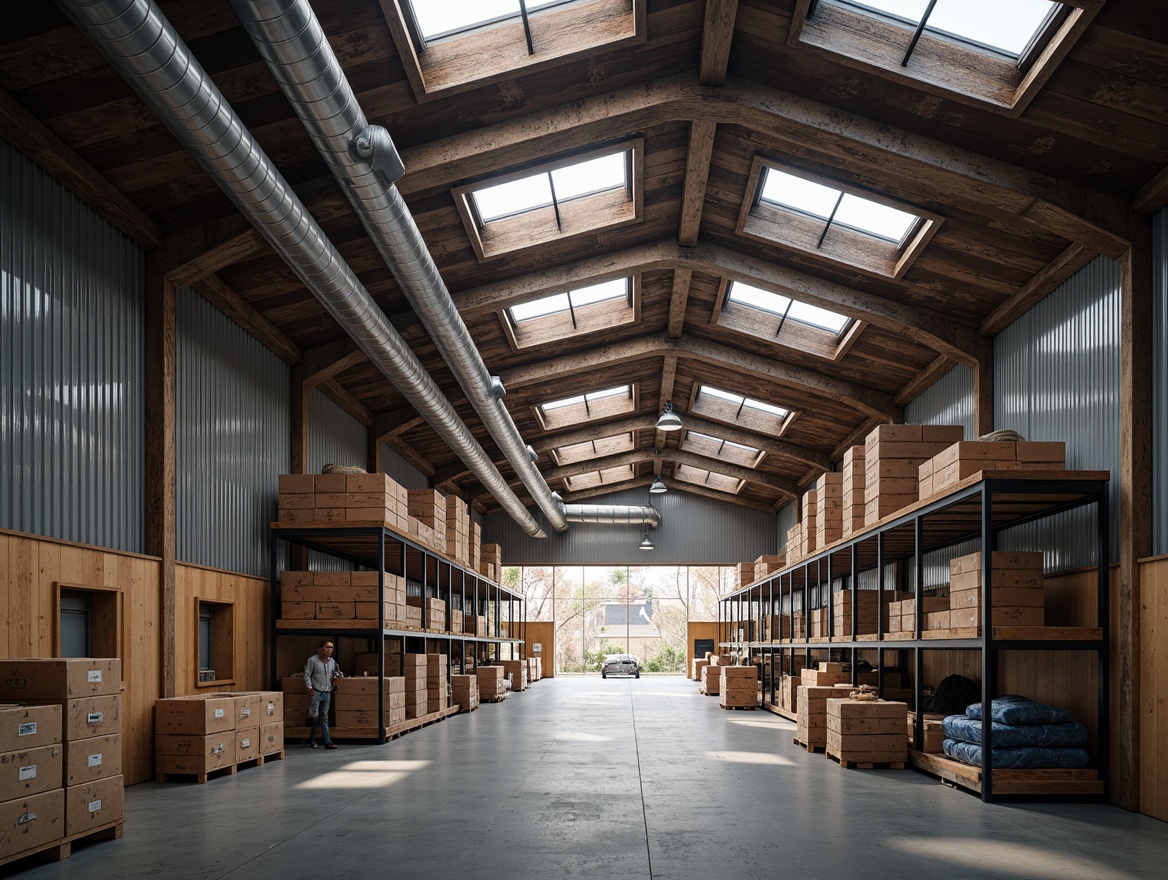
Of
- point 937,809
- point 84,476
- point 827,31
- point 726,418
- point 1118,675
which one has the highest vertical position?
point 827,31

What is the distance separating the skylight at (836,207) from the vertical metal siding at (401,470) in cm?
1197

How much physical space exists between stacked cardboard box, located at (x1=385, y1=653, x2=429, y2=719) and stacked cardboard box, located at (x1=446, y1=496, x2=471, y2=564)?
418 cm

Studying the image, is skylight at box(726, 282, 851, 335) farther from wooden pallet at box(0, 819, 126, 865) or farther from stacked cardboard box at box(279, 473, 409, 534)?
wooden pallet at box(0, 819, 126, 865)

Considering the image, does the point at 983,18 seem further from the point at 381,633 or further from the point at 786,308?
the point at 381,633

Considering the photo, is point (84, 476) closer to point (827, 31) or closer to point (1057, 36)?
point (827, 31)

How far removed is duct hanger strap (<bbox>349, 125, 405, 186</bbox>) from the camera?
9.35 metres

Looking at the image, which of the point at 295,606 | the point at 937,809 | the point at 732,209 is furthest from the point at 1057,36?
the point at 295,606

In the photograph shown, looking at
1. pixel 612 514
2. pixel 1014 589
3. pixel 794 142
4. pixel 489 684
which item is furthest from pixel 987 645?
pixel 612 514

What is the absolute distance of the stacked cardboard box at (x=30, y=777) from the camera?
23.3 feet

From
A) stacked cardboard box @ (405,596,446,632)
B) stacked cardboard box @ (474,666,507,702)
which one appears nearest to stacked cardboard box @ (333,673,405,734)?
stacked cardboard box @ (405,596,446,632)

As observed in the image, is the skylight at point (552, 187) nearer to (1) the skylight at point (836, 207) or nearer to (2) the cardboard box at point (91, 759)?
(1) the skylight at point (836, 207)

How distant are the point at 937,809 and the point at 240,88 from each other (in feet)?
32.2

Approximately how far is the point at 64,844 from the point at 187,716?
4250 mm

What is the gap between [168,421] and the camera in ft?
41.7
